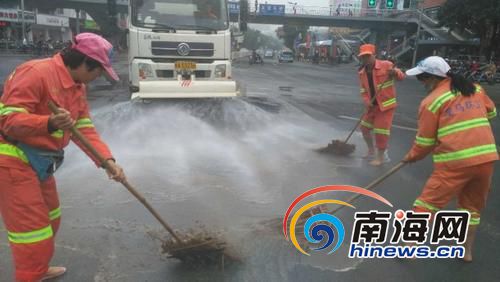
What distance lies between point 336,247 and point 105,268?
1788 mm

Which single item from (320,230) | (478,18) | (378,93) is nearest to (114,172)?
(320,230)

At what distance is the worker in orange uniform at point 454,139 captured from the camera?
309 centimetres

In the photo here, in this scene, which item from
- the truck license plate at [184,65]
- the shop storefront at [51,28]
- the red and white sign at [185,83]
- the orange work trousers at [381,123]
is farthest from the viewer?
the shop storefront at [51,28]

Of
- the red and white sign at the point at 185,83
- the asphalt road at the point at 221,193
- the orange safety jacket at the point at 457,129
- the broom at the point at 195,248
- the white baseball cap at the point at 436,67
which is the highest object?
the white baseball cap at the point at 436,67

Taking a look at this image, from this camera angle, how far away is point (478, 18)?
28.9 m

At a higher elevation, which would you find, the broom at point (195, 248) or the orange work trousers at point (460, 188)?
the orange work trousers at point (460, 188)

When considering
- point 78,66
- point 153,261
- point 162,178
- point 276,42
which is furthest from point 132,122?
point 276,42

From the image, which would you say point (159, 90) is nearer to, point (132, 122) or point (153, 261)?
point (132, 122)

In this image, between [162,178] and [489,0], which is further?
[489,0]

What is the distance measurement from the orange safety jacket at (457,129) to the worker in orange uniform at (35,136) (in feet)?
7.20

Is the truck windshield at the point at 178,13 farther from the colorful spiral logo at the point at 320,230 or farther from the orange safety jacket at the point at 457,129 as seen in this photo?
the orange safety jacket at the point at 457,129

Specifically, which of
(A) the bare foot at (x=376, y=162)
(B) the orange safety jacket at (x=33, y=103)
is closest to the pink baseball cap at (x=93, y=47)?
(B) the orange safety jacket at (x=33, y=103)

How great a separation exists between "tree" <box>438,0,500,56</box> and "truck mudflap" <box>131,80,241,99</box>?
987 inches

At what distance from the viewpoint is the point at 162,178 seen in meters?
5.25
